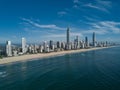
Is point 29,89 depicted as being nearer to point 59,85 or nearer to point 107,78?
point 59,85

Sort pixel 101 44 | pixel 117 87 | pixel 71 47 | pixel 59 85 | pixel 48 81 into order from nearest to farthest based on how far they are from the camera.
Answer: pixel 117 87 → pixel 59 85 → pixel 48 81 → pixel 71 47 → pixel 101 44

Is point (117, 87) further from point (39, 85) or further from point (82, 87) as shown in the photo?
point (39, 85)

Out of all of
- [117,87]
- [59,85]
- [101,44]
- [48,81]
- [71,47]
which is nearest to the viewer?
[117,87]

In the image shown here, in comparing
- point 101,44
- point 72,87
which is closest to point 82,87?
point 72,87

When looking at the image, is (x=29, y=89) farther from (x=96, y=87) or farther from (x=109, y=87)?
(x=109, y=87)

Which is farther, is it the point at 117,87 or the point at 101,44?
the point at 101,44

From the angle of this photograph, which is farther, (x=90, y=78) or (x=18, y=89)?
(x=90, y=78)

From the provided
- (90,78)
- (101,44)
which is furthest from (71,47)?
(90,78)

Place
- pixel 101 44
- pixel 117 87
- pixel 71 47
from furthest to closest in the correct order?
pixel 101 44 → pixel 71 47 → pixel 117 87

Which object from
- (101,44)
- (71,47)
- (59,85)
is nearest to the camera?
(59,85)
